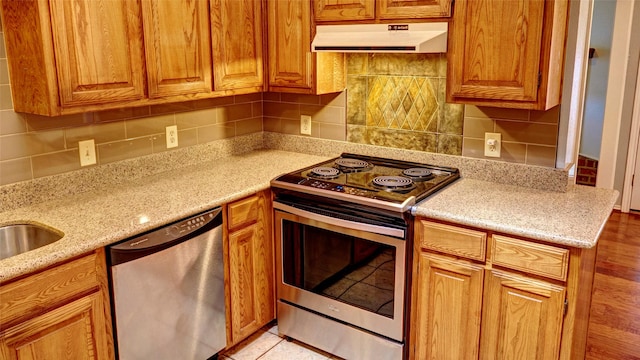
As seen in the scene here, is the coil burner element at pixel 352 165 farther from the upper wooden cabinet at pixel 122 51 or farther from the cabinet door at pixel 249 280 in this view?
the upper wooden cabinet at pixel 122 51

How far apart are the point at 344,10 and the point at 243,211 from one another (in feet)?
3.59

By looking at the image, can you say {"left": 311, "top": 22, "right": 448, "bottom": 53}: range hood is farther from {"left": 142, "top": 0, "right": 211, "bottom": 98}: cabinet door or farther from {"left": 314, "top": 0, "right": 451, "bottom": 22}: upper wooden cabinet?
{"left": 142, "top": 0, "right": 211, "bottom": 98}: cabinet door

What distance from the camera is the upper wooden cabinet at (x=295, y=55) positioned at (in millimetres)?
2762

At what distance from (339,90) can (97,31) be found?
1.35m

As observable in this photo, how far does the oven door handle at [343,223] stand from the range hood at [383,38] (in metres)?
0.79

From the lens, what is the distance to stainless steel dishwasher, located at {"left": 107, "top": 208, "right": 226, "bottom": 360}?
2.02 metres

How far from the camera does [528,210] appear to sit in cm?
218

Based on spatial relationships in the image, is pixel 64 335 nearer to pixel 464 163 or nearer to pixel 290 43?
pixel 290 43

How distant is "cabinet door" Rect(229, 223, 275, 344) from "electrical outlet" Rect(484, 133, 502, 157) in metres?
1.18

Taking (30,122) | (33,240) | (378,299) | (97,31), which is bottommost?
(378,299)

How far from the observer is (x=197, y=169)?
9.42 feet

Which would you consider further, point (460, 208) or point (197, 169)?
point (197, 169)

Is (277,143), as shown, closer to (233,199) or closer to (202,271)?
(233,199)

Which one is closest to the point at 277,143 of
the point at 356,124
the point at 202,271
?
the point at 356,124
